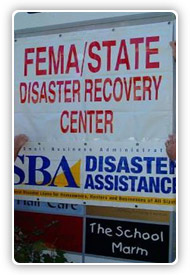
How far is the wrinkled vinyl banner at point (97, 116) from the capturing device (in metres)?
2.24

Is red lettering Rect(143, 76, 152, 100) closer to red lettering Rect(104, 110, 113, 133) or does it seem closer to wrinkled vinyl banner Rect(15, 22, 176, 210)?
wrinkled vinyl banner Rect(15, 22, 176, 210)

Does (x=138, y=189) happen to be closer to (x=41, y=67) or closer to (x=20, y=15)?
(x=41, y=67)

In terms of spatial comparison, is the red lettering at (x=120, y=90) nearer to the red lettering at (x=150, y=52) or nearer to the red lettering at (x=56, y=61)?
the red lettering at (x=150, y=52)

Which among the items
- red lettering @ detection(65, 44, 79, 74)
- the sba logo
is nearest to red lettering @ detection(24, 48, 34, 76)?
red lettering @ detection(65, 44, 79, 74)

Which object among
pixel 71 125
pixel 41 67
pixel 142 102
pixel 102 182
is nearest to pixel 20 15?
pixel 41 67

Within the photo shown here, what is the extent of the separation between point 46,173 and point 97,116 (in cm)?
45

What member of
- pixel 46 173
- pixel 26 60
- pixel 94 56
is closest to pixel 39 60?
pixel 26 60

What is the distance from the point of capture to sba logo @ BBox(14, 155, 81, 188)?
2404 mm

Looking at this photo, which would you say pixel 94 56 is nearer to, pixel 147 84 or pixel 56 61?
pixel 56 61

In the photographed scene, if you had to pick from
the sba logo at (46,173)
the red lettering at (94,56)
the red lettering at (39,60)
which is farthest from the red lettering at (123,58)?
the sba logo at (46,173)

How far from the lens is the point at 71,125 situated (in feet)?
Result: 7.95

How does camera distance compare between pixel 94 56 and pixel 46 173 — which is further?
pixel 46 173

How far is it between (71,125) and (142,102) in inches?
17.0

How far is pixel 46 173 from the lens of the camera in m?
2.47
